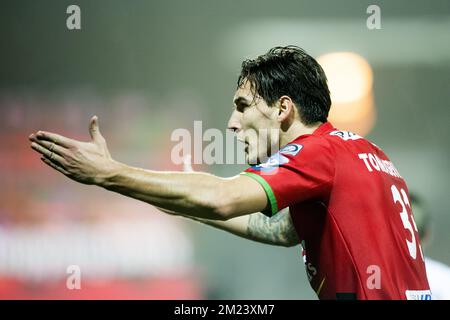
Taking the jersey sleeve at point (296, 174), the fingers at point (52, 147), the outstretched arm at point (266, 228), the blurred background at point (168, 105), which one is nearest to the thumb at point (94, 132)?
the fingers at point (52, 147)

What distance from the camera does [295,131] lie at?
7.66 feet

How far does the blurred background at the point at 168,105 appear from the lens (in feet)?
16.6

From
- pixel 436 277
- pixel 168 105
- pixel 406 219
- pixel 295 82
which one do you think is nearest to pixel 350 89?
pixel 168 105

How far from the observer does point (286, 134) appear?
2346 mm

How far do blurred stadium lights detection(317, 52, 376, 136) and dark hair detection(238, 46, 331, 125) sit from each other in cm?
285

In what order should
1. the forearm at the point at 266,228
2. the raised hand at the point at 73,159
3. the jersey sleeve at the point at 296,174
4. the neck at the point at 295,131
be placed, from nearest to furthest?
the raised hand at the point at 73,159 < the jersey sleeve at the point at 296,174 < the neck at the point at 295,131 < the forearm at the point at 266,228

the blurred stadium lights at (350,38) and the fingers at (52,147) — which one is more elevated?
the blurred stadium lights at (350,38)

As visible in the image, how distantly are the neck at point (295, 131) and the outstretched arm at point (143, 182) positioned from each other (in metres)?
0.54

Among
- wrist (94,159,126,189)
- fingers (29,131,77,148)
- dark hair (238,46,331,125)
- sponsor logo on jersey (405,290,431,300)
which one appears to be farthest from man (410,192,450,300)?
fingers (29,131,77,148)

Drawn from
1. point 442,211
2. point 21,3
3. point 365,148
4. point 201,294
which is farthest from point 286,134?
point 21,3

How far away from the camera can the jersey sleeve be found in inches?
75.1

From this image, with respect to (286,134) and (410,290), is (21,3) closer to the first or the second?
(286,134)

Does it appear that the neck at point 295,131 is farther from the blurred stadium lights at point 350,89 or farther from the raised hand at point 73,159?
the blurred stadium lights at point 350,89
